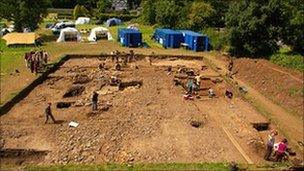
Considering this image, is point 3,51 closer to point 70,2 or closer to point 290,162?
point 290,162

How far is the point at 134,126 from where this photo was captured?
29.2 metres

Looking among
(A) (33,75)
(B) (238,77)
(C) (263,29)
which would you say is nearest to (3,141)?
(A) (33,75)

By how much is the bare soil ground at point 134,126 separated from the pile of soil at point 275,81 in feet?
9.04

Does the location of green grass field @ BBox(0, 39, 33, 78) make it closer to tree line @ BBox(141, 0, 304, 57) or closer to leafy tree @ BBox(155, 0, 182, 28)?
leafy tree @ BBox(155, 0, 182, 28)

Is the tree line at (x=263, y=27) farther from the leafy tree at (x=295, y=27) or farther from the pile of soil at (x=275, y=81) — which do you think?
the pile of soil at (x=275, y=81)

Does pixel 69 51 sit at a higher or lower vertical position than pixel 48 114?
higher

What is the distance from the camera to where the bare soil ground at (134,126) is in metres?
25.1

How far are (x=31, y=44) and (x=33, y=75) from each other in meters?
15.2

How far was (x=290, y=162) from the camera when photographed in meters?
24.2

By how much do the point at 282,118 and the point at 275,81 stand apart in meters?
7.60

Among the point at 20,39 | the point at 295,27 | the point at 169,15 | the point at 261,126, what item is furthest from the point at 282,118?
the point at 169,15

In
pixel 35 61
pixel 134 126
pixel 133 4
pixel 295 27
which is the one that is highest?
pixel 295 27

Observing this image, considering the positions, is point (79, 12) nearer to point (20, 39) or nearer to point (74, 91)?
point (20, 39)

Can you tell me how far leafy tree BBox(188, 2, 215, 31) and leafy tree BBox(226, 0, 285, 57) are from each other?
1358 cm
